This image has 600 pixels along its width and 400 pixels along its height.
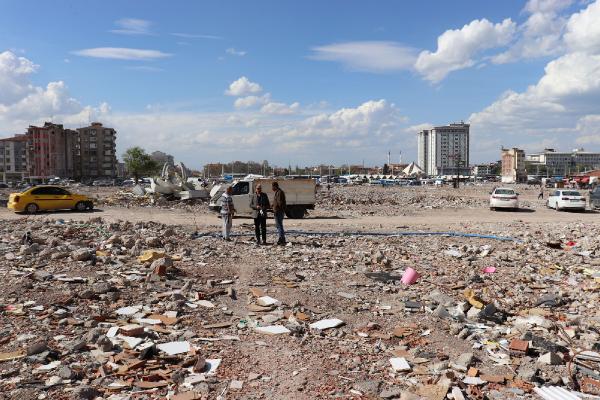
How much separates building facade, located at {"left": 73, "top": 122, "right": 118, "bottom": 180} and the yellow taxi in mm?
123327

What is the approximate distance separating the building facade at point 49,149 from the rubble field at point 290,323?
13164cm

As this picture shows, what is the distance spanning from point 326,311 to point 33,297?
4525 millimetres

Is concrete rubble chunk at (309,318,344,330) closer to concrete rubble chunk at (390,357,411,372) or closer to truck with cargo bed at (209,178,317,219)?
concrete rubble chunk at (390,357,411,372)

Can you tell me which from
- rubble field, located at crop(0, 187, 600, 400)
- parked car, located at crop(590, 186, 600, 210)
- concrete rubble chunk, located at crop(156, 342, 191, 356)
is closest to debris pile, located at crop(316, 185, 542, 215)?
parked car, located at crop(590, 186, 600, 210)

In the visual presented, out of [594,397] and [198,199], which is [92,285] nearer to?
[594,397]

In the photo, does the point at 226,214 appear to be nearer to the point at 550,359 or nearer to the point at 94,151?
the point at 550,359

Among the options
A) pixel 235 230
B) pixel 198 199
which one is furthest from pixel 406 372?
pixel 198 199

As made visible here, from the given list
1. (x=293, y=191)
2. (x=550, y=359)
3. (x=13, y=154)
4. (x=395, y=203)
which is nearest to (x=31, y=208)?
(x=293, y=191)

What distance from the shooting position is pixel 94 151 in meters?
143

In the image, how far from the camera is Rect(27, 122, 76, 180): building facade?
5157 inches

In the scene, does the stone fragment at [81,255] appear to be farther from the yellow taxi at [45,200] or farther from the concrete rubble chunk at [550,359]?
the yellow taxi at [45,200]

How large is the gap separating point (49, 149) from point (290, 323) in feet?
462

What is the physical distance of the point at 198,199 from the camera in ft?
111

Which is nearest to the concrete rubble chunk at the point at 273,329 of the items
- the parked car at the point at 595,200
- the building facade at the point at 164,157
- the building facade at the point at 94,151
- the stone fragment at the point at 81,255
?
the stone fragment at the point at 81,255
